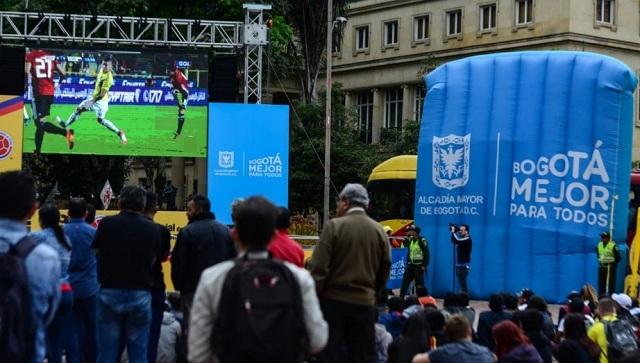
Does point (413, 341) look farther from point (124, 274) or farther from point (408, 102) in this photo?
point (408, 102)

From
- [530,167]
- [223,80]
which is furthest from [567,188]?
→ [223,80]

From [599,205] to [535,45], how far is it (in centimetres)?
3044

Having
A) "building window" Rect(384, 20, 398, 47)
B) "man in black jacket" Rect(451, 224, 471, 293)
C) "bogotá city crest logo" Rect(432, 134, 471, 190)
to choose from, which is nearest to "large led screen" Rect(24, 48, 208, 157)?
"bogotá city crest logo" Rect(432, 134, 471, 190)

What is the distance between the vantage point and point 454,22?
180 feet

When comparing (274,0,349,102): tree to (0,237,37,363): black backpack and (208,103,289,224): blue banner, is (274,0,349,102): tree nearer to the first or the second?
(208,103,289,224): blue banner

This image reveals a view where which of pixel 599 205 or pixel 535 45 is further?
pixel 535 45

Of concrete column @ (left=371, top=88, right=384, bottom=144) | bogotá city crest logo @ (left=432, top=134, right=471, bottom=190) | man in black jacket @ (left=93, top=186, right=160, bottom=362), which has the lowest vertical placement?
man in black jacket @ (left=93, top=186, right=160, bottom=362)

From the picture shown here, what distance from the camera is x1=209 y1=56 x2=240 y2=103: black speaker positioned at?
82.0 ft

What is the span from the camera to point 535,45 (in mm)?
50281

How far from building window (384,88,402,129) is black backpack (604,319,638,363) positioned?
47085mm

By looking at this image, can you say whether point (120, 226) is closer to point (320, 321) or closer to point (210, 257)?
point (210, 257)

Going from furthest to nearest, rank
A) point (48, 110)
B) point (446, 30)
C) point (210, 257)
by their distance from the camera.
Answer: point (446, 30), point (48, 110), point (210, 257)

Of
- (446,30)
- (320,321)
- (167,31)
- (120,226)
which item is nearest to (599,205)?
(167,31)

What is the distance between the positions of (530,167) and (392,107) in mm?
37344
